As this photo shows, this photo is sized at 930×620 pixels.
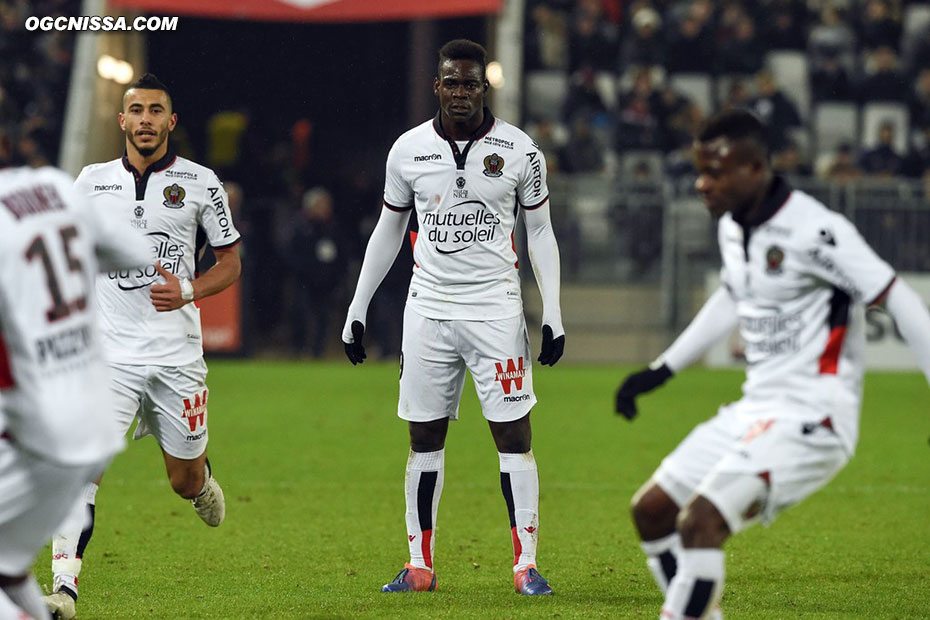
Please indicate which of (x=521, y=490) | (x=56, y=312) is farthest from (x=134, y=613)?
(x=56, y=312)

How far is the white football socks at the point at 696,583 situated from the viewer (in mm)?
4645

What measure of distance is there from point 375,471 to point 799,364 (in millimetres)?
6302

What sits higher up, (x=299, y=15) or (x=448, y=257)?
(x=299, y=15)

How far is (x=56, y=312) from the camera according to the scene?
13.1ft

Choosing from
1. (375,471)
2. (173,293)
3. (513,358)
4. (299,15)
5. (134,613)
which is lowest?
(375,471)


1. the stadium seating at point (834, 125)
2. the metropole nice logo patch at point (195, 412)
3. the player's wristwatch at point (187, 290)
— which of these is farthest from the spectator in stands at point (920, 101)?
the player's wristwatch at point (187, 290)

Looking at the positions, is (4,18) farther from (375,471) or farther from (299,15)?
(375,471)

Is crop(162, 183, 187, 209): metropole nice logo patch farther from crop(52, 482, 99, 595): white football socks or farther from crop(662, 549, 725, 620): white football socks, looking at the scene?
crop(662, 549, 725, 620): white football socks

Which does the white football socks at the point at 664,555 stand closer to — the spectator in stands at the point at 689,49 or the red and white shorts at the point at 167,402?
the red and white shorts at the point at 167,402

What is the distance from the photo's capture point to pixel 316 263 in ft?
63.0

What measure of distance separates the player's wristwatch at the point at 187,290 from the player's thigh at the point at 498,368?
1.28m

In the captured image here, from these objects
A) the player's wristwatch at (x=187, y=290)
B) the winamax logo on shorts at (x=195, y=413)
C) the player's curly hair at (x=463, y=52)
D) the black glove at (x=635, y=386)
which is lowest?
the winamax logo on shorts at (x=195, y=413)

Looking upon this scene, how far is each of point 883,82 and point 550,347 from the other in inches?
634

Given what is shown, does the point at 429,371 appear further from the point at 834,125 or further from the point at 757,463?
the point at 834,125
